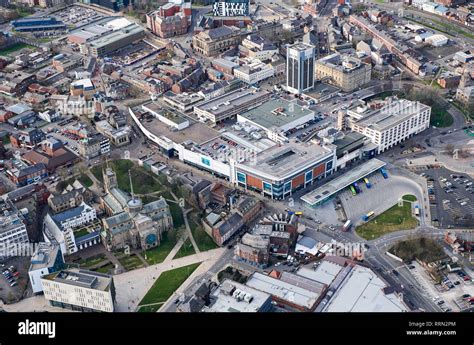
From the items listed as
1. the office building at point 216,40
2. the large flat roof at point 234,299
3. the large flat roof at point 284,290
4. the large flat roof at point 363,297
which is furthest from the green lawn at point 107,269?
the office building at point 216,40

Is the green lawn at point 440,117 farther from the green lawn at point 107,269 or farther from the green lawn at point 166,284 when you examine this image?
the green lawn at point 107,269

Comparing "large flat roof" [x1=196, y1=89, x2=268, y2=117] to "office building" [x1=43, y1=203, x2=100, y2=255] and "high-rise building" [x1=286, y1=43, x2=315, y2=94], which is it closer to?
"high-rise building" [x1=286, y1=43, x2=315, y2=94]

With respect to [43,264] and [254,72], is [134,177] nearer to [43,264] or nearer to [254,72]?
[43,264]

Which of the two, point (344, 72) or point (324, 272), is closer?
point (324, 272)

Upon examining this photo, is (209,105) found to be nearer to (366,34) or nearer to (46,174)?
(46,174)

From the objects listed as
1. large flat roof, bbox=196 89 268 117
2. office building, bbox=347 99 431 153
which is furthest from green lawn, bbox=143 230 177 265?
office building, bbox=347 99 431 153

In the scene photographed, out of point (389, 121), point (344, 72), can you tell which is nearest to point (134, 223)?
point (389, 121)
